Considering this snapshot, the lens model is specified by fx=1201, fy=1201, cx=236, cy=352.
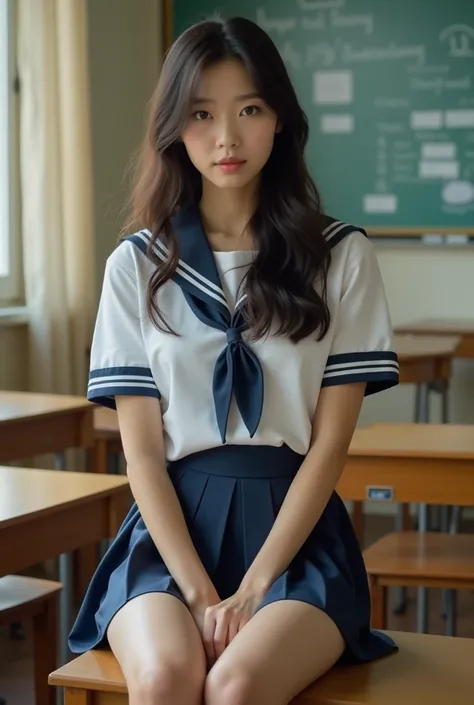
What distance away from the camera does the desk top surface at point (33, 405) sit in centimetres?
313

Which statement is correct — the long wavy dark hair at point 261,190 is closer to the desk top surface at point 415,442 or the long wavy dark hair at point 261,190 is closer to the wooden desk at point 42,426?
the desk top surface at point 415,442

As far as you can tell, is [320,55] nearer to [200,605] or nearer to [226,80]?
[226,80]

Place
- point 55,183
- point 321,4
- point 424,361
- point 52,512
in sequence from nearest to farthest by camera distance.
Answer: point 52,512 < point 424,361 < point 55,183 < point 321,4

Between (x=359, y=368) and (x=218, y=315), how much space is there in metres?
0.22

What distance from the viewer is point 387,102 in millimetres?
5207

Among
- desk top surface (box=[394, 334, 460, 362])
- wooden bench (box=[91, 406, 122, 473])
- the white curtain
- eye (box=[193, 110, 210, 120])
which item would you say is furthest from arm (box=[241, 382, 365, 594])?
the white curtain

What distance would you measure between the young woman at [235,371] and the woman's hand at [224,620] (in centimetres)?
2

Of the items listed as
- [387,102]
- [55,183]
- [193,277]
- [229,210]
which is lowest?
[193,277]

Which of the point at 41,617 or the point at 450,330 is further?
the point at 450,330

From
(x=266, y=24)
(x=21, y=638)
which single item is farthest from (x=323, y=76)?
(x=21, y=638)

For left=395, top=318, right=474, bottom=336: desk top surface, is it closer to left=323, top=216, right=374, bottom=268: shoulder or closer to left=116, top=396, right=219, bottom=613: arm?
left=323, top=216, right=374, bottom=268: shoulder

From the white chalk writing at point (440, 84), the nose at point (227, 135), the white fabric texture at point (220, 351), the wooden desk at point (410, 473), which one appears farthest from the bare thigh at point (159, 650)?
the white chalk writing at point (440, 84)

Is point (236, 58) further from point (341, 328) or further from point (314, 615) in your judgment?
point (314, 615)

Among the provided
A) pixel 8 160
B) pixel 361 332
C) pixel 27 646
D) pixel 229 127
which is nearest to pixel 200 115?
pixel 229 127
